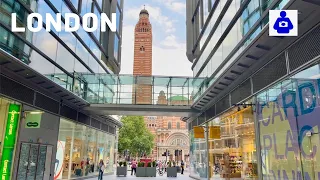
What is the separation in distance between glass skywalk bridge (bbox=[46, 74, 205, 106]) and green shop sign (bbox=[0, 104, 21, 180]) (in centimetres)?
643

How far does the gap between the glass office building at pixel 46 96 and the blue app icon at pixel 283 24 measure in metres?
8.13

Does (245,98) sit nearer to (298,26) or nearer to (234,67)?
(234,67)

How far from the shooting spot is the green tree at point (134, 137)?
2298 inches

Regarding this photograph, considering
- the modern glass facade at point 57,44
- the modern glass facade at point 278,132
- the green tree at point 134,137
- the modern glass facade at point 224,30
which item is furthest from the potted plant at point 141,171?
the green tree at point 134,137

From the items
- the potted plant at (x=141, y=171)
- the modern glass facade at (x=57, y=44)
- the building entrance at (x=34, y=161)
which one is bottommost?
the potted plant at (x=141, y=171)

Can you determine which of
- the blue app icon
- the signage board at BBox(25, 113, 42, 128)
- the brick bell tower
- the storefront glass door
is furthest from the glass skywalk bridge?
the brick bell tower

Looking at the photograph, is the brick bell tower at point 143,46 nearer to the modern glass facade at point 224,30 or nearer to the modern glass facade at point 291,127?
the modern glass facade at point 224,30

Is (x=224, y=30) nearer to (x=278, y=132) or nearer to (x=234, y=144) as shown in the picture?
(x=234, y=144)

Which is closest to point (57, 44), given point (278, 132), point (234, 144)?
point (234, 144)

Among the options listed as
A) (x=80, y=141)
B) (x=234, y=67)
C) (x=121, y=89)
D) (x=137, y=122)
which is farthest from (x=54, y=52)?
(x=137, y=122)

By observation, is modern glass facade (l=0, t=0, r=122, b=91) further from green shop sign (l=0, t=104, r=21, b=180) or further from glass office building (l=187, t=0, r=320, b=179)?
glass office building (l=187, t=0, r=320, b=179)

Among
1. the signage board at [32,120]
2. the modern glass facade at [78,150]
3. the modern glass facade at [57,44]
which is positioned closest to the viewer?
the modern glass facade at [57,44]

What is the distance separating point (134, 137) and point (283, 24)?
56283mm

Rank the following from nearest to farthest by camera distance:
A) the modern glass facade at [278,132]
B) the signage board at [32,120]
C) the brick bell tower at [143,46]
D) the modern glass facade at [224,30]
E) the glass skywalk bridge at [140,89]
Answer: the modern glass facade at [278,132]
the modern glass facade at [224,30]
the signage board at [32,120]
the glass skywalk bridge at [140,89]
the brick bell tower at [143,46]
